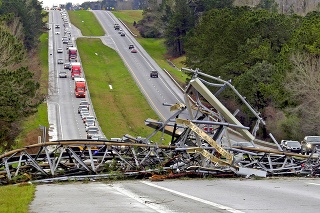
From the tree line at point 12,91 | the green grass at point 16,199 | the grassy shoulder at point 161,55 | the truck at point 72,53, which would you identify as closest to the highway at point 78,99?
the grassy shoulder at point 161,55

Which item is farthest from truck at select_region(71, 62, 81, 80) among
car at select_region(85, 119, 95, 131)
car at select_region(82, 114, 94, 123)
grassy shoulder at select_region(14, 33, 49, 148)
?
car at select_region(85, 119, 95, 131)

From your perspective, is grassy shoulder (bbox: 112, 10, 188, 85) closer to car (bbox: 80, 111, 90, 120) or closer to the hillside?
the hillside

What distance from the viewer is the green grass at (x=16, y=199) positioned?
13.4m

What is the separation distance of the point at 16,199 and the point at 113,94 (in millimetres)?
90029

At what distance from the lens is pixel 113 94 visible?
4139 inches

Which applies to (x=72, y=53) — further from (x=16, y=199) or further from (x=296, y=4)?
(x=16, y=199)

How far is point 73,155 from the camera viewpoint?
73.4 ft

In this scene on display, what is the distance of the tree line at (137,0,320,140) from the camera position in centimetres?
6950

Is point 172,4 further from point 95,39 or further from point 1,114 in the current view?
point 1,114

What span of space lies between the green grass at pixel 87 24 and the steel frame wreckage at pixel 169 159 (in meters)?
143

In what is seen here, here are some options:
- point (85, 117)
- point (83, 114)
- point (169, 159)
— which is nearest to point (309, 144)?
point (169, 159)

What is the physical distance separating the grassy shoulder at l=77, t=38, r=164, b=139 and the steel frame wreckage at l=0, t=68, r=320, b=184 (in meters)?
51.4

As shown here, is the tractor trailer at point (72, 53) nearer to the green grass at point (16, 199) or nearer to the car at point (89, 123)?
the car at point (89, 123)

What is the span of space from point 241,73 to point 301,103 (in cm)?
1846
